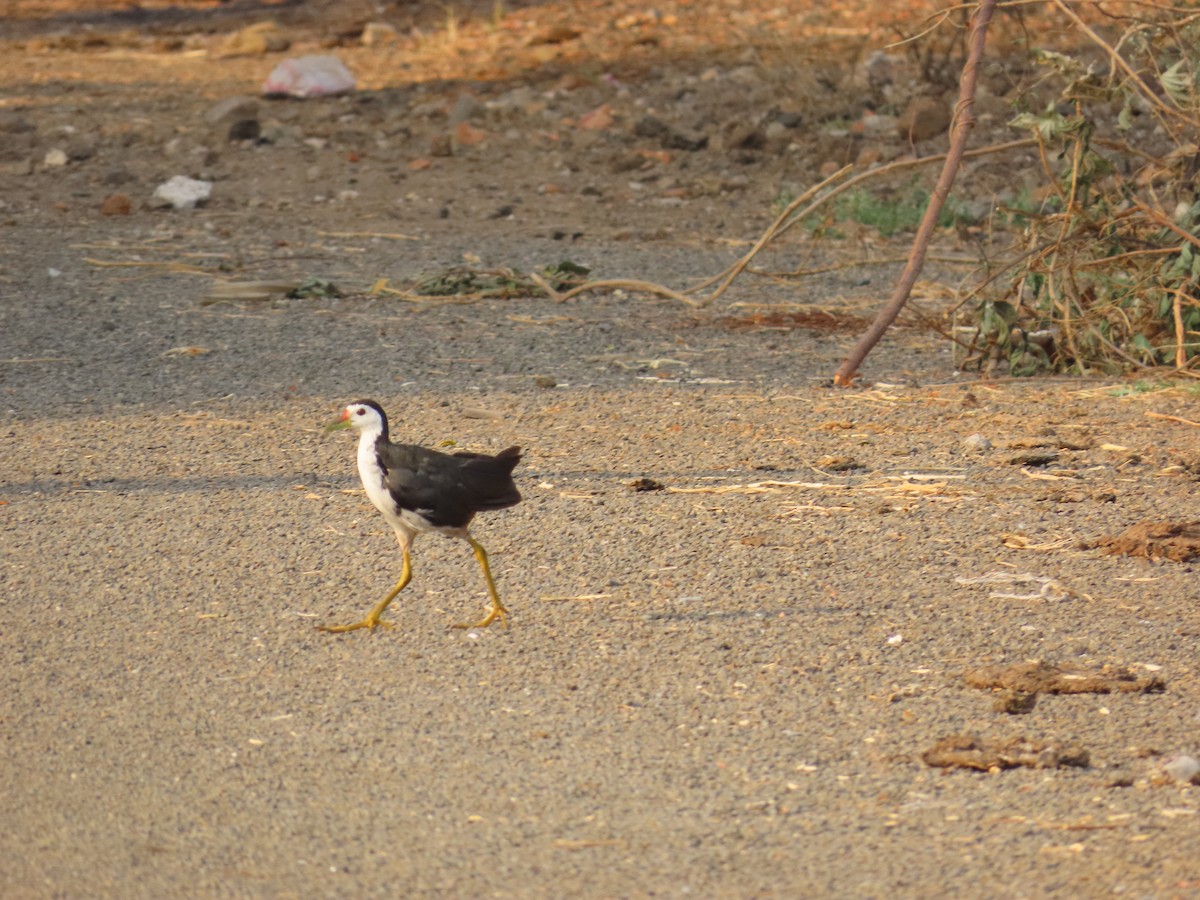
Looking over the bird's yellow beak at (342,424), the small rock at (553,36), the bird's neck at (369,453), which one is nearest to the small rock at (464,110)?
the small rock at (553,36)

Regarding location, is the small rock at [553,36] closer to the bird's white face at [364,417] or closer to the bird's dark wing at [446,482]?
the bird's white face at [364,417]

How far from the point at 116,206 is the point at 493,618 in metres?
8.57

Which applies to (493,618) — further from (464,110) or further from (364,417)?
(464,110)

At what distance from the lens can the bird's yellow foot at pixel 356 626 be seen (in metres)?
4.39

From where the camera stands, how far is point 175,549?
511cm

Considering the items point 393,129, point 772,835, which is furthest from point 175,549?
point 393,129

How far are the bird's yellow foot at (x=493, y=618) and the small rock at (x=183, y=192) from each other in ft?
28.0

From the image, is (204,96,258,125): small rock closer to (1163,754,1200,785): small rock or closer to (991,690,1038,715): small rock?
(991,690,1038,715): small rock

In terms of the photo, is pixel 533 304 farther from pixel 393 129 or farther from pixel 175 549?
pixel 393 129

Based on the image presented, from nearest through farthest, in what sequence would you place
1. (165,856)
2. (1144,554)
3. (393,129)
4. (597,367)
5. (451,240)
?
1. (165,856)
2. (1144,554)
3. (597,367)
4. (451,240)
5. (393,129)

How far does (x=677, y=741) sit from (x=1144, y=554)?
2.09 m

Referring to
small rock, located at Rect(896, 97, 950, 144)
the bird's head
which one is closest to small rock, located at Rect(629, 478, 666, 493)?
the bird's head

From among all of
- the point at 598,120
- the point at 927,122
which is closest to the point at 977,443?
the point at 927,122

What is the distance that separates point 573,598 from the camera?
4.70 metres
